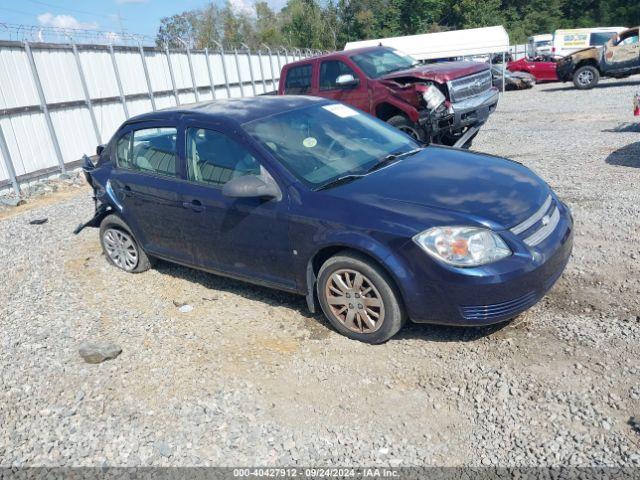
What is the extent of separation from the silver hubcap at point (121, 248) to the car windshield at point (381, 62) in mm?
5574

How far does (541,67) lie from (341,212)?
24622 mm

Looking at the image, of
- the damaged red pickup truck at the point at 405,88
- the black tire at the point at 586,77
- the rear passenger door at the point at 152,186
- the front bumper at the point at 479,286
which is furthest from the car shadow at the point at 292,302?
the black tire at the point at 586,77

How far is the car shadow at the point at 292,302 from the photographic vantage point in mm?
3695

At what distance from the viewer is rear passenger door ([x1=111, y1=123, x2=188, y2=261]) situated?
4625 millimetres

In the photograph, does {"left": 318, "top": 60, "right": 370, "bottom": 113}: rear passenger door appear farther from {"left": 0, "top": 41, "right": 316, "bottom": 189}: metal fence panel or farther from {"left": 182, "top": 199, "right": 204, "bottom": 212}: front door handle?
{"left": 0, "top": 41, "right": 316, "bottom": 189}: metal fence panel

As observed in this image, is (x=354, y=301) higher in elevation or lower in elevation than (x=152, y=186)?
lower

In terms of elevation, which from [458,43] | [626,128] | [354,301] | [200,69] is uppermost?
[200,69]

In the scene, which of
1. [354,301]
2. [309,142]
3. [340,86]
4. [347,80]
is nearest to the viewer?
[354,301]

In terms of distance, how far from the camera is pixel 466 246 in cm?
322

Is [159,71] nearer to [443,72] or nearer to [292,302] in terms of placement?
[443,72]

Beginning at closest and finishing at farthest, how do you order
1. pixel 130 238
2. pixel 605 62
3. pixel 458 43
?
pixel 130 238, pixel 605 62, pixel 458 43

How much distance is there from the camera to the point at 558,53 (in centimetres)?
2822

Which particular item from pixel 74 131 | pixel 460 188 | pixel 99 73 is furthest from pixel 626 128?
pixel 99 73

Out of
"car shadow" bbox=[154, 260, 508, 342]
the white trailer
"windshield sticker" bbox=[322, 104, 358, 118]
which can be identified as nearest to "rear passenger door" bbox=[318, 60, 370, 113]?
"windshield sticker" bbox=[322, 104, 358, 118]
